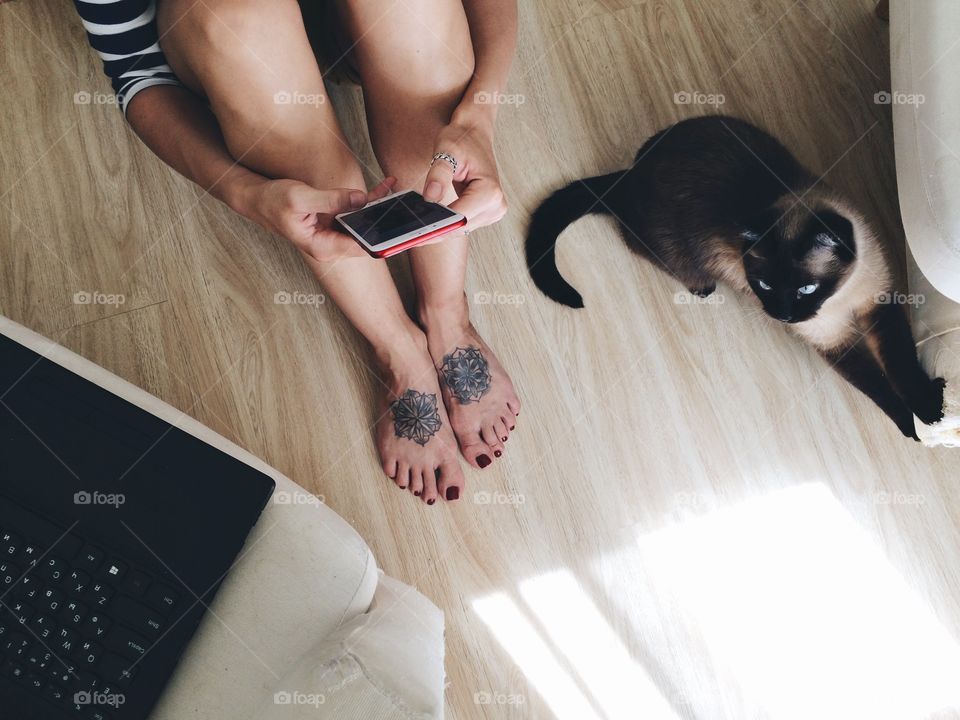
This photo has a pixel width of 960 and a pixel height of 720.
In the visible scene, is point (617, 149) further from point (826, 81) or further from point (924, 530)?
Result: point (924, 530)

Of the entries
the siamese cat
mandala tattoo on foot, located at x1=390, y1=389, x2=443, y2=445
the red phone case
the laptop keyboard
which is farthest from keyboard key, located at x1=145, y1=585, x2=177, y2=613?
the siamese cat

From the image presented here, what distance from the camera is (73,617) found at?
620 millimetres

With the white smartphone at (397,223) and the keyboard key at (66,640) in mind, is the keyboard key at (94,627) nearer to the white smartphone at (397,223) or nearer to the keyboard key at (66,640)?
the keyboard key at (66,640)

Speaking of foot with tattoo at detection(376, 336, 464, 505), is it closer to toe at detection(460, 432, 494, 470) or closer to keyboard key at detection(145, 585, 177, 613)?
toe at detection(460, 432, 494, 470)

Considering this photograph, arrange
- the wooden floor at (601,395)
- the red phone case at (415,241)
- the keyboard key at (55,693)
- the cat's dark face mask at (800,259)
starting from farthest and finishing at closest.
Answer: the wooden floor at (601,395)
the cat's dark face mask at (800,259)
the red phone case at (415,241)
the keyboard key at (55,693)

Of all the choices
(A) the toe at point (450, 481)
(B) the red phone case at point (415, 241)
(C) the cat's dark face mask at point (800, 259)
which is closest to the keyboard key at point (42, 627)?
(B) the red phone case at point (415, 241)

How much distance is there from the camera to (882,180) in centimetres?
118

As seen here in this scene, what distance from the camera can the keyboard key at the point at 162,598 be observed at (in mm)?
631

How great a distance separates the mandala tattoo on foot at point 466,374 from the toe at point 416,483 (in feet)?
0.44

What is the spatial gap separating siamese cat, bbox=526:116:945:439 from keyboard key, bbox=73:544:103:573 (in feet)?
2.68

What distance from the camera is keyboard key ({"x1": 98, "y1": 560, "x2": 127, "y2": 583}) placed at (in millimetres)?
631

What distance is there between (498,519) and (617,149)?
2.19ft

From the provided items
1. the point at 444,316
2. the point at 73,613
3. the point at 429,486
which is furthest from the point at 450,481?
the point at 73,613

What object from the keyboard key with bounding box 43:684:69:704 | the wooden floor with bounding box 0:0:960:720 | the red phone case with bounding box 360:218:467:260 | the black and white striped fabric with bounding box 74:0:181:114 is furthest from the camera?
the wooden floor with bounding box 0:0:960:720
